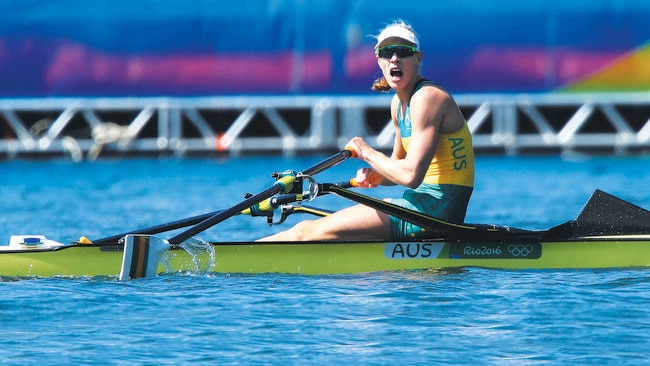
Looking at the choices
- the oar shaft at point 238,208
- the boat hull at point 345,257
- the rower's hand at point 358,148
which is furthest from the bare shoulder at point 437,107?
the boat hull at point 345,257

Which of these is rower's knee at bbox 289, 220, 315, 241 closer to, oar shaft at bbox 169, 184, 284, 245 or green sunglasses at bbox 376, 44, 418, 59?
oar shaft at bbox 169, 184, 284, 245

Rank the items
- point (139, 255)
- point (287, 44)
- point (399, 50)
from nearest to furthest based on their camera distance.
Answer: point (399, 50) → point (139, 255) → point (287, 44)

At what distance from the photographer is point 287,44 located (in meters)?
22.9

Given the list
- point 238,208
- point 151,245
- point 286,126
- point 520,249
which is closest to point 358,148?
point 238,208

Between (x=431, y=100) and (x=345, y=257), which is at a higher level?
(x=431, y=100)

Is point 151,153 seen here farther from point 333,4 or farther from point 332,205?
point 332,205

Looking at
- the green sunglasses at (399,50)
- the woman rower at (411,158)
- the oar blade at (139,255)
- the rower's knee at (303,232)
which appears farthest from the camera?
the rower's knee at (303,232)

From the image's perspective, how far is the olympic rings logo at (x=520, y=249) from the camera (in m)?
8.94

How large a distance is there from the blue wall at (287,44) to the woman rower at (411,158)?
44.3ft

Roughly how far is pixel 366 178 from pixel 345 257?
23.3 inches

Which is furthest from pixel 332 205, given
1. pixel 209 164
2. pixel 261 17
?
pixel 261 17

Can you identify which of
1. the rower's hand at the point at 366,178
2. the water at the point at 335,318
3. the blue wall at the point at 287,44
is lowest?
the water at the point at 335,318

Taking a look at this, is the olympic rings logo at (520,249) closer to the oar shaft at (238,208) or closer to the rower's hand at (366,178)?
the rower's hand at (366,178)

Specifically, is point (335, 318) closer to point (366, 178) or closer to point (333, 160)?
point (366, 178)
